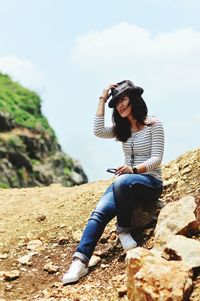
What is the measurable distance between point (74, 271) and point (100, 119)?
6.02ft

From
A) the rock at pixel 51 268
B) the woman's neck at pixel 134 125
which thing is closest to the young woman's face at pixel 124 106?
the woman's neck at pixel 134 125

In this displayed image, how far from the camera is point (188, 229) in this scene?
561 centimetres

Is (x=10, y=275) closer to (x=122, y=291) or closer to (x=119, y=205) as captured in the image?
(x=119, y=205)

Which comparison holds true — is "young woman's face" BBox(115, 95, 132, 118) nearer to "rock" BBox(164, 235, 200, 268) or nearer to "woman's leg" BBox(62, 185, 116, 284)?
"woman's leg" BBox(62, 185, 116, 284)

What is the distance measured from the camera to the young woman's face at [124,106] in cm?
616

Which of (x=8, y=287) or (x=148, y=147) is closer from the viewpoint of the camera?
(x=148, y=147)

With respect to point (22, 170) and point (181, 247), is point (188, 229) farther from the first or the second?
point (22, 170)

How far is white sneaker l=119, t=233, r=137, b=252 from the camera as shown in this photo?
606 centimetres

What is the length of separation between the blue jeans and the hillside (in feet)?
62.6

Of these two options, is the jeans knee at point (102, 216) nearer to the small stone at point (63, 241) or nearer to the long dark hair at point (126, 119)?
the long dark hair at point (126, 119)

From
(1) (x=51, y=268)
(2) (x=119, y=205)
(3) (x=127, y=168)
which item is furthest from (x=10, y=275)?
(3) (x=127, y=168)

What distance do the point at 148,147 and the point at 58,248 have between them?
215 cm

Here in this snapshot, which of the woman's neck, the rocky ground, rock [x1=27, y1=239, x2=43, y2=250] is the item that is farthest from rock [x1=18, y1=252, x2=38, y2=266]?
the woman's neck

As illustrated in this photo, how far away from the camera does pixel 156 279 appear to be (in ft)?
14.7
